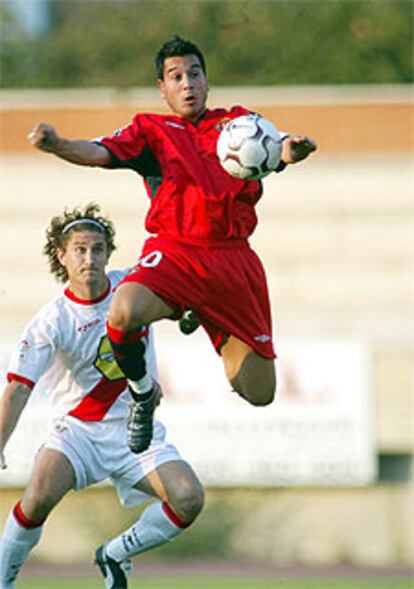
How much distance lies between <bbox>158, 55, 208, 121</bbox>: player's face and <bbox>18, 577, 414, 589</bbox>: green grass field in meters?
Answer: 6.87

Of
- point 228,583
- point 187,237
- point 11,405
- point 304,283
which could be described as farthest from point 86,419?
point 304,283

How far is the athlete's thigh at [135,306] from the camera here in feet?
27.0

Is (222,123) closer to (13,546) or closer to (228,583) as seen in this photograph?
(13,546)

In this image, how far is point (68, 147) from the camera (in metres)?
7.96

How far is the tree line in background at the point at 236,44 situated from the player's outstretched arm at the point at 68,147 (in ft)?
63.3

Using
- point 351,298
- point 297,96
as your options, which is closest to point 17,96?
point 297,96

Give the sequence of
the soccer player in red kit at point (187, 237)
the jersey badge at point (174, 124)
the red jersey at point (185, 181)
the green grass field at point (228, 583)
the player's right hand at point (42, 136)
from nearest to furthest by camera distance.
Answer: the player's right hand at point (42, 136) → the soccer player in red kit at point (187, 237) → the red jersey at point (185, 181) → the jersey badge at point (174, 124) → the green grass field at point (228, 583)

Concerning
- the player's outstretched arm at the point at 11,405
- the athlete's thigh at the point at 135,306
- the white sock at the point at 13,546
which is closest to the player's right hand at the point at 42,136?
the athlete's thigh at the point at 135,306

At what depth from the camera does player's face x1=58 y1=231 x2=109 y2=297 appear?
9.09 metres

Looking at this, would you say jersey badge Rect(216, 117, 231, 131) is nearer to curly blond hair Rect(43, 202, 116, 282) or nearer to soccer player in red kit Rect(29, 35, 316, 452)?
soccer player in red kit Rect(29, 35, 316, 452)

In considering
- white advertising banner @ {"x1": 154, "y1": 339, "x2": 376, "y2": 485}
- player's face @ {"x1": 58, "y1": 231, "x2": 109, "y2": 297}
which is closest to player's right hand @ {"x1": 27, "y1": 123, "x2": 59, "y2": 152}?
player's face @ {"x1": 58, "y1": 231, "x2": 109, "y2": 297}

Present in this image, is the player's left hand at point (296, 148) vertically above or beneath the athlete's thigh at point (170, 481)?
above

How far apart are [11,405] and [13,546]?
0.74 m

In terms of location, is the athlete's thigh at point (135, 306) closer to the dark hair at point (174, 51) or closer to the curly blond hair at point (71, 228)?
the curly blond hair at point (71, 228)
